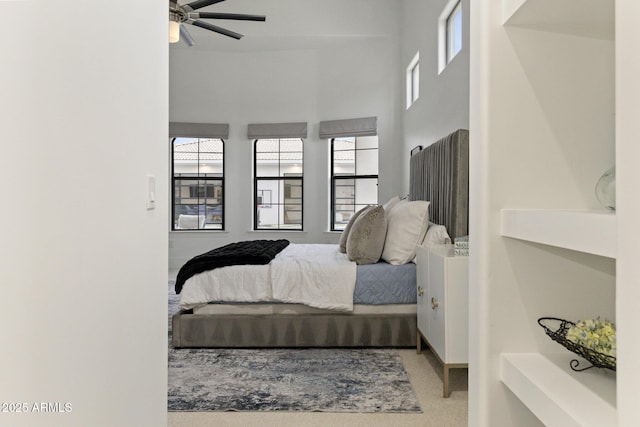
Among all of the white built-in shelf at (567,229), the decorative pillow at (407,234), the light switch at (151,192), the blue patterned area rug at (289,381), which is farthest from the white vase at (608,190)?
the decorative pillow at (407,234)

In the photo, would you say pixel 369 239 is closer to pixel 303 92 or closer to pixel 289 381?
pixel 289 381

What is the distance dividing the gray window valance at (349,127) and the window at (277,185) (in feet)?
2.11

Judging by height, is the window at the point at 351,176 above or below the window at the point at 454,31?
below

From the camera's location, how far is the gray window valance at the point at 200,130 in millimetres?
7094

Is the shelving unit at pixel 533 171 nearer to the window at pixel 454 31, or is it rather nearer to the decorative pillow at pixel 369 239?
the decorative pillow at pixel 369 239

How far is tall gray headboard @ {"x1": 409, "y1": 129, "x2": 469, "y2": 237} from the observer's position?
320cm

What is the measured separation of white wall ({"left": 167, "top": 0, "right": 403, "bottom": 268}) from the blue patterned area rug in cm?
376

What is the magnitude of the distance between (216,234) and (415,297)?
14.7 feet

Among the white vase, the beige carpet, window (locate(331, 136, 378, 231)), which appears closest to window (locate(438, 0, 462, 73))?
window (locate(331, 136, 378, 231))

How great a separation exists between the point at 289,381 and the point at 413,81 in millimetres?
4464

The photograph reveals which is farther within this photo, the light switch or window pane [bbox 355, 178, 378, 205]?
window pane [bbox 355, 178, 378, 205]

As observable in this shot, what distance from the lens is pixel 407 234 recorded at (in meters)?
3.48

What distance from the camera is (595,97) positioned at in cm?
106

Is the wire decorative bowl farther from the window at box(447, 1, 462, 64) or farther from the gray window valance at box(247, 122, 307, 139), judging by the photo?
the gray window valance at box(247, 122, 307, 139)
